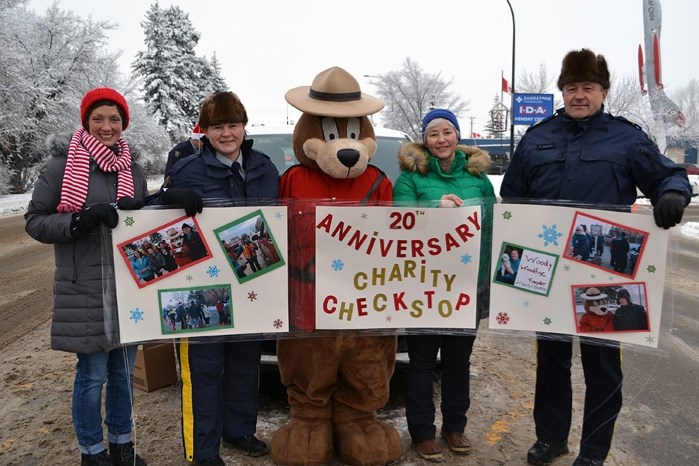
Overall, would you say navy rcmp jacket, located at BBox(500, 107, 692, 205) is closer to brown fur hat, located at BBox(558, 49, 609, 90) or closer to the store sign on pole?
brown fur hat, located at BBox(558, 49, 609, 90)

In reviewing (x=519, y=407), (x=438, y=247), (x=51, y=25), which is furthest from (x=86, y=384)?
(x=51, y=25)

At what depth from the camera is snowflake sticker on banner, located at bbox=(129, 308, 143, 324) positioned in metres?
2.78

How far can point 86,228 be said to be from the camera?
2.64 m

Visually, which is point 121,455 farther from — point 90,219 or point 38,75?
point 38,75

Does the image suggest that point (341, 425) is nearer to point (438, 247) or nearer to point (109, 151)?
point (438, 247)

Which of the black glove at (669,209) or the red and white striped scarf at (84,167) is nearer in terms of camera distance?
the black glove at (669,209)

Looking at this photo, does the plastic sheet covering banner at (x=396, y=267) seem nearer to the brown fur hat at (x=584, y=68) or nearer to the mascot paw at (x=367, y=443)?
the mascot paw at (x=367, y=443)

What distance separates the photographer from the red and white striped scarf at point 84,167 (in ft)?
8.93

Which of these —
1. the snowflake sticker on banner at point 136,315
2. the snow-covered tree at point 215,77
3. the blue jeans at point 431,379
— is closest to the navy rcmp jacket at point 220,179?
the snowflake sticker on banner at point 136,315

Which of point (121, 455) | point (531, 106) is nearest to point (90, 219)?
point (121, 455)

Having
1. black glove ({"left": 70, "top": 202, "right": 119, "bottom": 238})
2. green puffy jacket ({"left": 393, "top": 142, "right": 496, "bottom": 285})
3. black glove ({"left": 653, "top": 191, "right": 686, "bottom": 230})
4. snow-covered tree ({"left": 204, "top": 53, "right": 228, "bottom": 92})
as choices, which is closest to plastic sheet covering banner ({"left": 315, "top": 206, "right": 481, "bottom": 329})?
green puffy jacket ({"left": 393, "top": 142, "right": 496, "bottom": 285})

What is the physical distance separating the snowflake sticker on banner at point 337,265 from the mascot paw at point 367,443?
92 centimetres

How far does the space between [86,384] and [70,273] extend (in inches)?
22.9

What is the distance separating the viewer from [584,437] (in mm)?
3029
